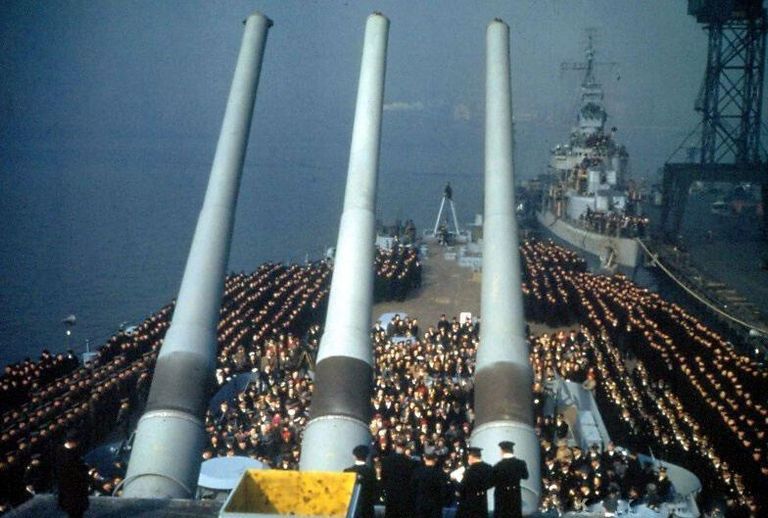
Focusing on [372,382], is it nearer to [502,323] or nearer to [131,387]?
[502,323]

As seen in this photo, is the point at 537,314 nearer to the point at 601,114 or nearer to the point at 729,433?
the point at 729,433

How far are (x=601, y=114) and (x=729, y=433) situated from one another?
49.6 metres

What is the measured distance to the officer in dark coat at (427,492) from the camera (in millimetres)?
6477

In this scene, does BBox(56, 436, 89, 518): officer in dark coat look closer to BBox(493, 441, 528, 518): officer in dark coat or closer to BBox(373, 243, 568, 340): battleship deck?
BBox(493, 441, 528, 518): officer in dark coat

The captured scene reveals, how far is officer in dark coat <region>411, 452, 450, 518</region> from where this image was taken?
6.48m

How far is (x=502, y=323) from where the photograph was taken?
26.4 feet

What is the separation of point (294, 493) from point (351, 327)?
7.90 feet

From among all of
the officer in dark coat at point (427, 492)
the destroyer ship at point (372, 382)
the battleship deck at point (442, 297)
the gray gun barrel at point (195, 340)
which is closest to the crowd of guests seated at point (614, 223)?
the battleship deck at point (442, 297)

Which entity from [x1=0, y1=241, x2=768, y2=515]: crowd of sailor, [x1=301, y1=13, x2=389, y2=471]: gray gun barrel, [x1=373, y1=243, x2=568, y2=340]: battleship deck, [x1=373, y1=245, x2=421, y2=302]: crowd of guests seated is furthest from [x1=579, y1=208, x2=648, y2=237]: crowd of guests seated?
[x1=301, y1=13, x2=389, y2=471]: gray gun barrel

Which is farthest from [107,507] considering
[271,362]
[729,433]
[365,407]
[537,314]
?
[537,314]

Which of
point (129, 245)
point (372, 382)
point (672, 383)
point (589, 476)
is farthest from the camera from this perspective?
point (129, 245)

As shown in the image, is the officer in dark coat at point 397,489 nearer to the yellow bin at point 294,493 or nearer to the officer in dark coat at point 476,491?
the officer in dark coat at point 476,491

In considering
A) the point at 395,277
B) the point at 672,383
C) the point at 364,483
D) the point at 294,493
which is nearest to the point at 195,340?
the point at 294,493

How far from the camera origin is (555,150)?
63656 mm
